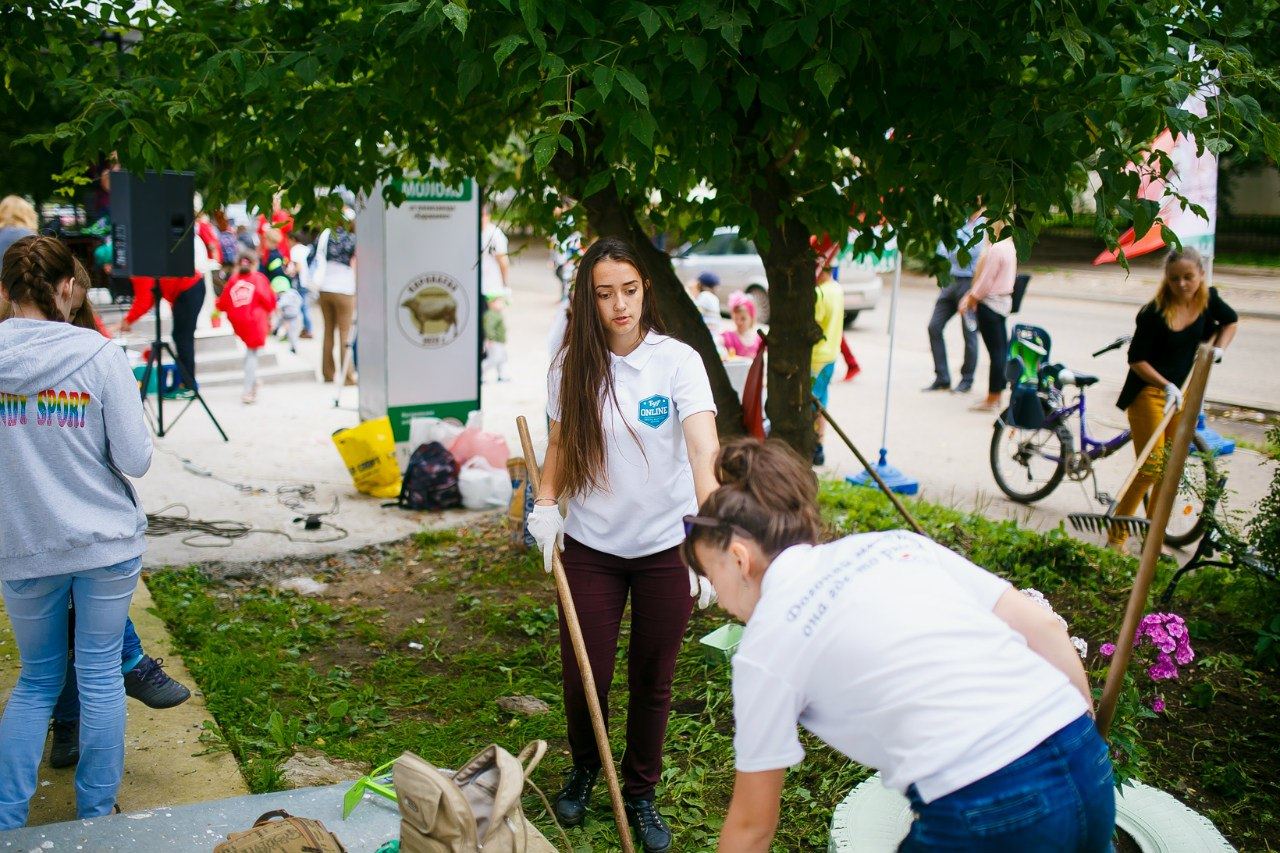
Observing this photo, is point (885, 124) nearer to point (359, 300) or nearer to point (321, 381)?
point (359, 300)

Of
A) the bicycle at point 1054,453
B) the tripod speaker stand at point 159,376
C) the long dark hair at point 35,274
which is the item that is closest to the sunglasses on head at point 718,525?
the long dark hair at point 35,274

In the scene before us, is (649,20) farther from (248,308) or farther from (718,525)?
(248,308)

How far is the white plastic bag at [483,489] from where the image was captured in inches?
295

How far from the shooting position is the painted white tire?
115 inches

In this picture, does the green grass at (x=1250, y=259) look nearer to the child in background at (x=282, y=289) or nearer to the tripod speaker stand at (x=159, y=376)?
the child in background at (x=282, y=289)

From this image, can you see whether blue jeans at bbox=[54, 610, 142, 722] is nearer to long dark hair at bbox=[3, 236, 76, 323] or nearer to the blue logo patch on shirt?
long dark hair at bbox=[3, 236, 76, 323]

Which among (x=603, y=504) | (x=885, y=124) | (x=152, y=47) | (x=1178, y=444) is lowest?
(x=603, y=504)

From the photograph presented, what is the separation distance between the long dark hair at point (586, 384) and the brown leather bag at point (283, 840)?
1176mm

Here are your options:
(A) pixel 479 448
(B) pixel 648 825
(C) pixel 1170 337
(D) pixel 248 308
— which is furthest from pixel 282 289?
(B) pixel 648 825

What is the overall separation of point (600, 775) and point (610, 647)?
652 mm

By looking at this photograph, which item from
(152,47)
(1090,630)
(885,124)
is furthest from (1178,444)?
(152,47)

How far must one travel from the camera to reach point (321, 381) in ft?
39.9

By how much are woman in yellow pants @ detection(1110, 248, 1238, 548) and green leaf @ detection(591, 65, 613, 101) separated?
13.8 feet

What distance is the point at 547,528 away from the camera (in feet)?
11.4
